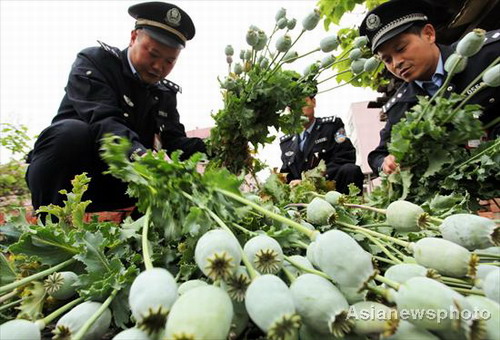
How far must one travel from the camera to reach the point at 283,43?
4.01ft

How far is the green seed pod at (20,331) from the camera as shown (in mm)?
318

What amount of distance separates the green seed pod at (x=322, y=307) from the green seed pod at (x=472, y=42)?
83cm

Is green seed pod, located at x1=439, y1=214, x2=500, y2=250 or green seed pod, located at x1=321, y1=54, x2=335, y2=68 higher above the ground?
green seed pod, located at x1=321, y1=54, x2=335, y2=68

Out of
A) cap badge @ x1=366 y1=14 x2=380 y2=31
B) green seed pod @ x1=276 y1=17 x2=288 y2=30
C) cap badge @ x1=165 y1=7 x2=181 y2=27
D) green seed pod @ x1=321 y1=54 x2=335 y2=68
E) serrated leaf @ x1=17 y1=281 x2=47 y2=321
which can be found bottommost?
serrated leaf @ x1=17 y1=281 x2=47 y2=321

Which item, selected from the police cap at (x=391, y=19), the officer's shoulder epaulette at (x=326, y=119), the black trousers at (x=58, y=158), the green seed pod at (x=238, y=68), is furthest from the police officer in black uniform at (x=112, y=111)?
the officer's shoulder epaulette at (x=326, y=119)

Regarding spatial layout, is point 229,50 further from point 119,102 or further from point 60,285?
point 60,285

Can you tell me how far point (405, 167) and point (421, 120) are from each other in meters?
0.15

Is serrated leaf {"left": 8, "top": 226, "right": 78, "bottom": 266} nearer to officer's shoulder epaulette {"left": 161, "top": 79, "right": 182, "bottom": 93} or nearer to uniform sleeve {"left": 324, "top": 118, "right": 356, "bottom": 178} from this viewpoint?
officer's shoulder epaulette {"left": 161, "top": 79, "right": 182, "bottom": 93}

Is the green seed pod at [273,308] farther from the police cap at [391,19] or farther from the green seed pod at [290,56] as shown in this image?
the police cap at [391,19]

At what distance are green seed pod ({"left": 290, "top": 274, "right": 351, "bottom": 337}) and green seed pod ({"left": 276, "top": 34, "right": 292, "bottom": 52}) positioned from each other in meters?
1.06

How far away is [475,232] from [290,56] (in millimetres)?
1076

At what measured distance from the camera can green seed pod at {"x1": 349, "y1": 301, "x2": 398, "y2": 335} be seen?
309 millimetres

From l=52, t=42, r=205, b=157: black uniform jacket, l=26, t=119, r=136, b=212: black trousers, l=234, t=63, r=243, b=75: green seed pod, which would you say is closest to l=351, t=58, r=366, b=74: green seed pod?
l=234, t=63, r=243, b=75: green seed pod

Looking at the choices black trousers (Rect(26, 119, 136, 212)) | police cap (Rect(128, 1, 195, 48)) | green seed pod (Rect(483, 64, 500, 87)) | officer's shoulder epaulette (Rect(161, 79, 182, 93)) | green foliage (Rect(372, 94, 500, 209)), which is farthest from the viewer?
officer's shoulder epaulette (Rect(161, 79, 182, 93))
